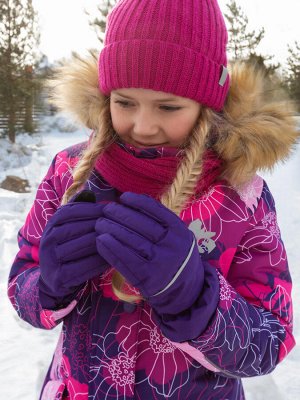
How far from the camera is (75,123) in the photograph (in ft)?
Result: 4.92

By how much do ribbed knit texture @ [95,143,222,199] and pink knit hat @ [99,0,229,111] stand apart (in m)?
0.17

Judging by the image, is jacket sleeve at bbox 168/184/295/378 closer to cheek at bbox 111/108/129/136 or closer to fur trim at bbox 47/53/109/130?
cheek at bbox 111/108/129/136

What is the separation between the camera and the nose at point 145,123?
44.1 inches

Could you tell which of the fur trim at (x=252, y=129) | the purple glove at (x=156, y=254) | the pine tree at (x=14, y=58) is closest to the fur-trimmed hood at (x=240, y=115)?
the fur trim at (x=252, y=129)

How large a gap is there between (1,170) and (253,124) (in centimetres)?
1108

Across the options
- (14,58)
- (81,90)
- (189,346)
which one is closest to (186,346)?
(189,346)

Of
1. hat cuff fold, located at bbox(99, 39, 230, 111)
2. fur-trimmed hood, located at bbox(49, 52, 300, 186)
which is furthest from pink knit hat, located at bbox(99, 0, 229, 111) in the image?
fur-trimmed hood, located at bbox(49, 52, 300, 186)

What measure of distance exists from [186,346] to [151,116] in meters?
0.58

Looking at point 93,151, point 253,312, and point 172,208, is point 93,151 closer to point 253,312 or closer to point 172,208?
point 172,208

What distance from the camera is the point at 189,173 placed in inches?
43.7

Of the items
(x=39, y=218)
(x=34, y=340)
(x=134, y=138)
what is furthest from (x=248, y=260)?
(x=34, y=340)

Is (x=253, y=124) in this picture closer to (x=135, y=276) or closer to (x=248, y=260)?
(x=248, y=260)

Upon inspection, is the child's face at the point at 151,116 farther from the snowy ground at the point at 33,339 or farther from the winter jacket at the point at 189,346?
the snowy ground at the point at 33,339

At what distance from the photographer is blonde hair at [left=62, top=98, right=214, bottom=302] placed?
108 centimetres
